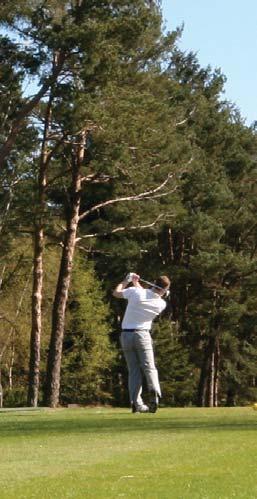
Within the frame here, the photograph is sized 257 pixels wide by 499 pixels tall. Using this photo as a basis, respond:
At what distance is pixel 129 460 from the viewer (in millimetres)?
9492

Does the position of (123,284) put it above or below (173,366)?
below

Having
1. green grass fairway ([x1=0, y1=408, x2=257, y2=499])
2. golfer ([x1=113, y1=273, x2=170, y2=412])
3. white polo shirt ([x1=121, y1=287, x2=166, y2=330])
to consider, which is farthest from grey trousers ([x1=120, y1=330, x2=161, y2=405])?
green grass fairway ([x1=0, y1=408, x2=257, y2=499])

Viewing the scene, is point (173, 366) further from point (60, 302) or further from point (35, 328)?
point (60, 302)

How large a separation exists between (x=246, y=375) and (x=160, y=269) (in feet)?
33.6

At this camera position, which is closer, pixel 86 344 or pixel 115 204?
pixel 115 204

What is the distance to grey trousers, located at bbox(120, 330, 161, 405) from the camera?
52.3 ft

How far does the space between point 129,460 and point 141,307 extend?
6558mm

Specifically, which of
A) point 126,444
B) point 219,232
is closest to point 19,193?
point 219,232

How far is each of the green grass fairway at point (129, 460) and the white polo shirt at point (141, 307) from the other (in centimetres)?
164

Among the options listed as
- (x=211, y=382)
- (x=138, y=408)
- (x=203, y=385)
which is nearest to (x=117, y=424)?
(x=138, y=408)

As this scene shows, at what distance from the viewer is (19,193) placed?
39.5 meters

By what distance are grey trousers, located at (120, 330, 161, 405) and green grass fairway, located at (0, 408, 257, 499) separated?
1279 millimetres

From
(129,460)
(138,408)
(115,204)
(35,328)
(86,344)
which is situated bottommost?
(129,460)

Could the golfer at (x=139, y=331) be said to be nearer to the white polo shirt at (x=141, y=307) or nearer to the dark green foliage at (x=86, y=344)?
the white polo shirt at (x=141, y=307)
